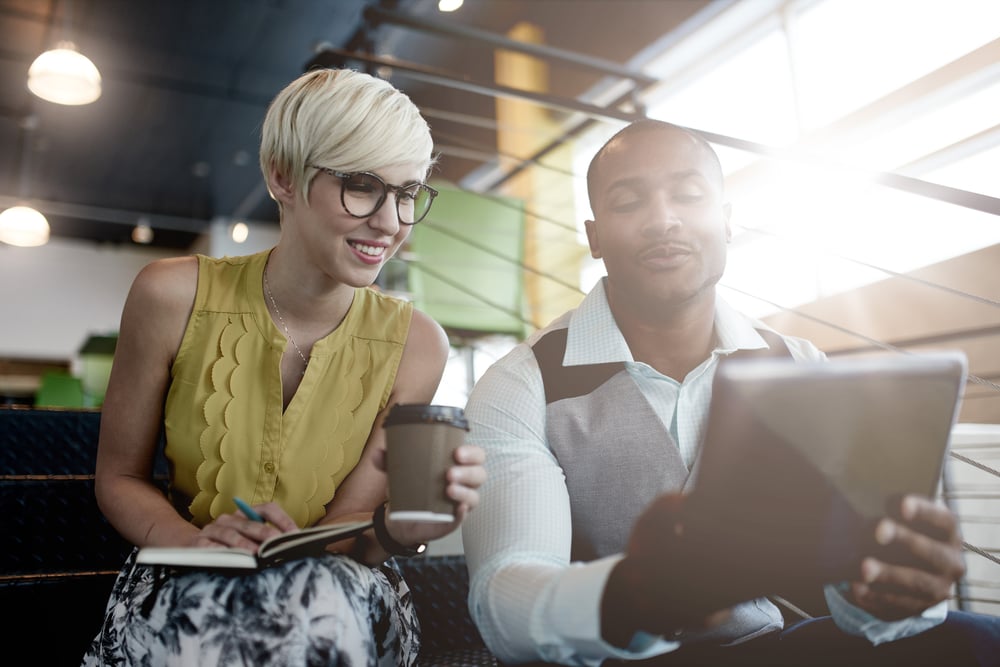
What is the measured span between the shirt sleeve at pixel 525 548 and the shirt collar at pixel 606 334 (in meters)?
0.09

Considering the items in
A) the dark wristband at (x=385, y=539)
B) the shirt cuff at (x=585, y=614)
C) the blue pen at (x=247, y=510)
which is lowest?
the shirt cuff at (x=585, y=614)

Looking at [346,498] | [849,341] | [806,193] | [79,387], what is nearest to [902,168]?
[806,193]

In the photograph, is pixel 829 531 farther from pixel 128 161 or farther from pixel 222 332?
pixel 128 161

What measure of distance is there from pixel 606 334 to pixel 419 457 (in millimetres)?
507

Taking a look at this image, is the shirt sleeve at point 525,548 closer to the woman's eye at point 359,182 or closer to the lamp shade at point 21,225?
the woman's eye at point 359,182

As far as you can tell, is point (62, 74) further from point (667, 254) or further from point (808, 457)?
point (808, 457)

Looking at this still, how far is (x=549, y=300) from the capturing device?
5969mm

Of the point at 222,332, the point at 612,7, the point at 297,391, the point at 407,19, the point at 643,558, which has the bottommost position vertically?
the point at 643,558

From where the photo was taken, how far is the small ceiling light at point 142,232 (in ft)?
35.6

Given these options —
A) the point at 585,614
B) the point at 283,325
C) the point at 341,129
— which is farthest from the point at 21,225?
the point at 585,614

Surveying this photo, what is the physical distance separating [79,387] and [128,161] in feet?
14.4

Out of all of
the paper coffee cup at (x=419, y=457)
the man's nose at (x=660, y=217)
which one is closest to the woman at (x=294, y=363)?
the paper coffee cup at (x=419, y=457)

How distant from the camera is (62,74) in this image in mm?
4578

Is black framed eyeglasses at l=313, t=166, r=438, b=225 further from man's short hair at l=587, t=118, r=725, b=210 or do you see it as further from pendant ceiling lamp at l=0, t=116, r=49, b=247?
pendant ceiling lamp at l=0, t=116, r=49, b=247
